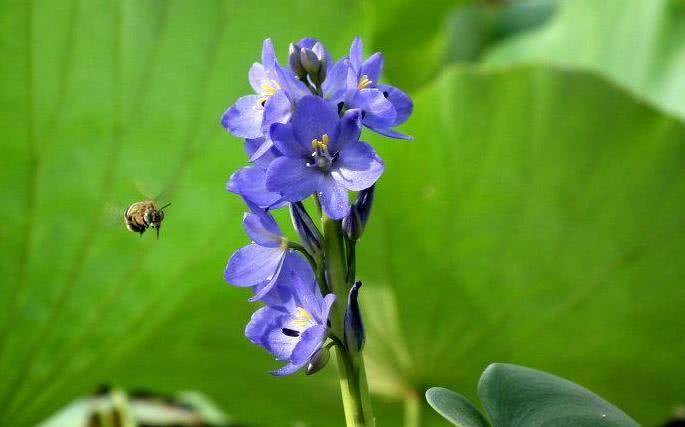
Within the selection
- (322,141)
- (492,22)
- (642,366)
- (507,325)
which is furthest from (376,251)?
(492,22)

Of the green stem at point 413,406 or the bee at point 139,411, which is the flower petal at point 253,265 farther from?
the bee at point 139,411

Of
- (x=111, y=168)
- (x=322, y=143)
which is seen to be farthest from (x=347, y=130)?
(x=111, y=168)

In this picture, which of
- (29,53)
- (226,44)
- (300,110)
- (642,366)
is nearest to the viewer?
(300,110)

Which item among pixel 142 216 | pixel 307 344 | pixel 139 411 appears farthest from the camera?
pixel 139 411

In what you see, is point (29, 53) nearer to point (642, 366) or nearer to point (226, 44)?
point (226, 44)

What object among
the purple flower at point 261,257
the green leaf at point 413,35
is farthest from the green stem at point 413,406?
the green leaf at point 413,35

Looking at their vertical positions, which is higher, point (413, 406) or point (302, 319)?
point (413, 406)

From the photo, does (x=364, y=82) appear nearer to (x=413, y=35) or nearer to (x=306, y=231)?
(x=306, y=231)

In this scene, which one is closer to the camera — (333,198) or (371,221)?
(333,198)
